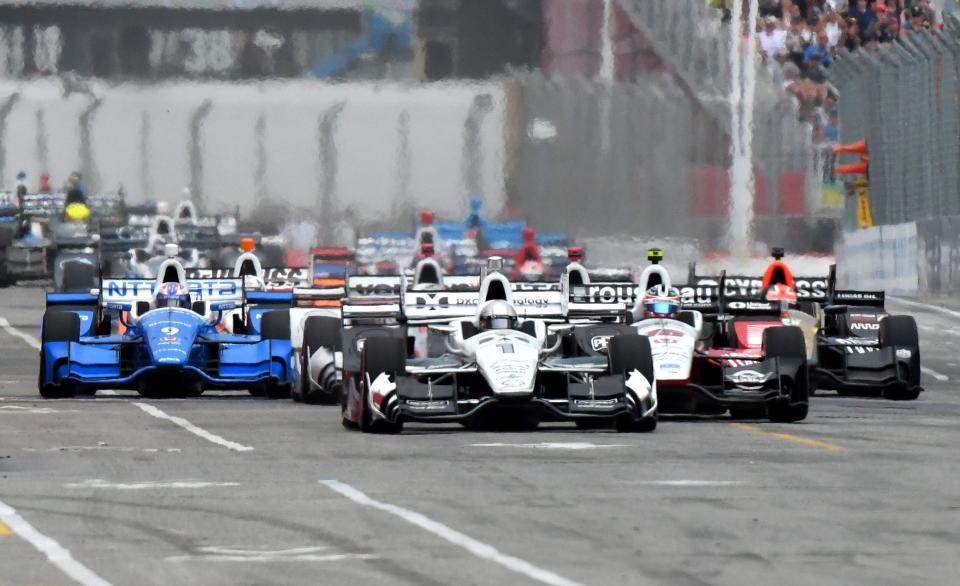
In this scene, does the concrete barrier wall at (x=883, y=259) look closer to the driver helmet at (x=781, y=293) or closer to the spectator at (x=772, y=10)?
the spectator at (x=772, y=10)

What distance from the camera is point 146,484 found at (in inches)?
589

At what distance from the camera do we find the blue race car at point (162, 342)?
24359 millimetres

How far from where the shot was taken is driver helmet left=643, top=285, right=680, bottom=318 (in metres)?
22.2

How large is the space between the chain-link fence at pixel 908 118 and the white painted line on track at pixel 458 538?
24.0 metres

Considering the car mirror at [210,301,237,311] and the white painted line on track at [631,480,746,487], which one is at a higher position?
the car mirror at [210,301,237,311]

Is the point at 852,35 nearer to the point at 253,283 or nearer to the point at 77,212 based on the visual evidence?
the point at 77,212

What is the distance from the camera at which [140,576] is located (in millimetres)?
10766

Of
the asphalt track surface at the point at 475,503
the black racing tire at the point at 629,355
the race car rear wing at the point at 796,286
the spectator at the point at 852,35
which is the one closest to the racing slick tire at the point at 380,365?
the asphalt track surface at the point at 475,503

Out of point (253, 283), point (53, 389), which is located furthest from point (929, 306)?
point (53, 389)

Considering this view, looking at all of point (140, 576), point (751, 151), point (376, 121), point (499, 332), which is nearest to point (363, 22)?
point (376, 121)

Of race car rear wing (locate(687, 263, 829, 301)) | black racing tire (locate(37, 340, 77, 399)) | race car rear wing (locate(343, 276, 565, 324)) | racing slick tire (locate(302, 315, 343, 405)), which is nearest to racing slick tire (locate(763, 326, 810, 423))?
race car rear wing (locate(343, 276, 565, 324))

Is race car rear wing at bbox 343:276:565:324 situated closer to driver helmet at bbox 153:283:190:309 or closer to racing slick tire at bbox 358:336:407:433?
racing slick tire at bbox 358:336:407:433

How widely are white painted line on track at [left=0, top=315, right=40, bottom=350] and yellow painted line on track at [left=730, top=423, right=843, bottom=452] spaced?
1635cm

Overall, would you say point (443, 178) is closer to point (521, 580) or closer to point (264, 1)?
point (264, 1)
